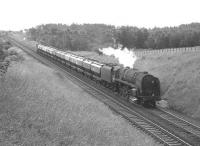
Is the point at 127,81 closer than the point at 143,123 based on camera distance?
No

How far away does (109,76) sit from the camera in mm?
37594

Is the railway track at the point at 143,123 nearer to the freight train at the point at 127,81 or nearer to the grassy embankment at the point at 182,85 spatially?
the freight train at the point at 127,81

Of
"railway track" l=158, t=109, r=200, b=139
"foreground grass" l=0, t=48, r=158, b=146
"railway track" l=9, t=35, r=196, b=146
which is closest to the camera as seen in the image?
"foreground grass" l=0, t=48, r=158, b=146

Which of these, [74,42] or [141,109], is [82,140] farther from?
[74,42]

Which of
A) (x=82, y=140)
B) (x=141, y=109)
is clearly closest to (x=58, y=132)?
(x=82, y=140)

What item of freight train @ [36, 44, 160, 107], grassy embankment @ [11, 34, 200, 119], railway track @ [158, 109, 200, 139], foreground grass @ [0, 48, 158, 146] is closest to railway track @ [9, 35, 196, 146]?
foreground grass @ [0, 48, 158, 146]

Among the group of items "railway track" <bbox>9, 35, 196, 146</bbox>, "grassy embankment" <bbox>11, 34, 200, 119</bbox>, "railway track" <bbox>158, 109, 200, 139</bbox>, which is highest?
"grassy embankment" <bbox>11, 34, 200, 119</bbox>

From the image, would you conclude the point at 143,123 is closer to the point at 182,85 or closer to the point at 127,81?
the point at 127,81

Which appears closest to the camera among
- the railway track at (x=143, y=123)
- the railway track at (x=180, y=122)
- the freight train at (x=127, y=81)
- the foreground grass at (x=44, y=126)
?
the foreground grass at (x=44, y=126)

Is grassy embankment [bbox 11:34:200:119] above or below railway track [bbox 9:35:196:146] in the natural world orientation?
above

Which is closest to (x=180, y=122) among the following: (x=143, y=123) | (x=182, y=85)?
(x=143, y=123)

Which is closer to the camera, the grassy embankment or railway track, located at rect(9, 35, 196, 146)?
railway track, located at rect(9, 35, 196, 146)

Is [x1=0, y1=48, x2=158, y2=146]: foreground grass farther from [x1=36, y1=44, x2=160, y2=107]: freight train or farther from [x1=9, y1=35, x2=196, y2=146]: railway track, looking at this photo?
[x1=36, y1=44, x2=160, y2=107]: freight train

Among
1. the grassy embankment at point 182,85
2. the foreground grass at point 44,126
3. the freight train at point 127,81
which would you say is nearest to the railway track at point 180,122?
the grassy embankment at point 182,85
